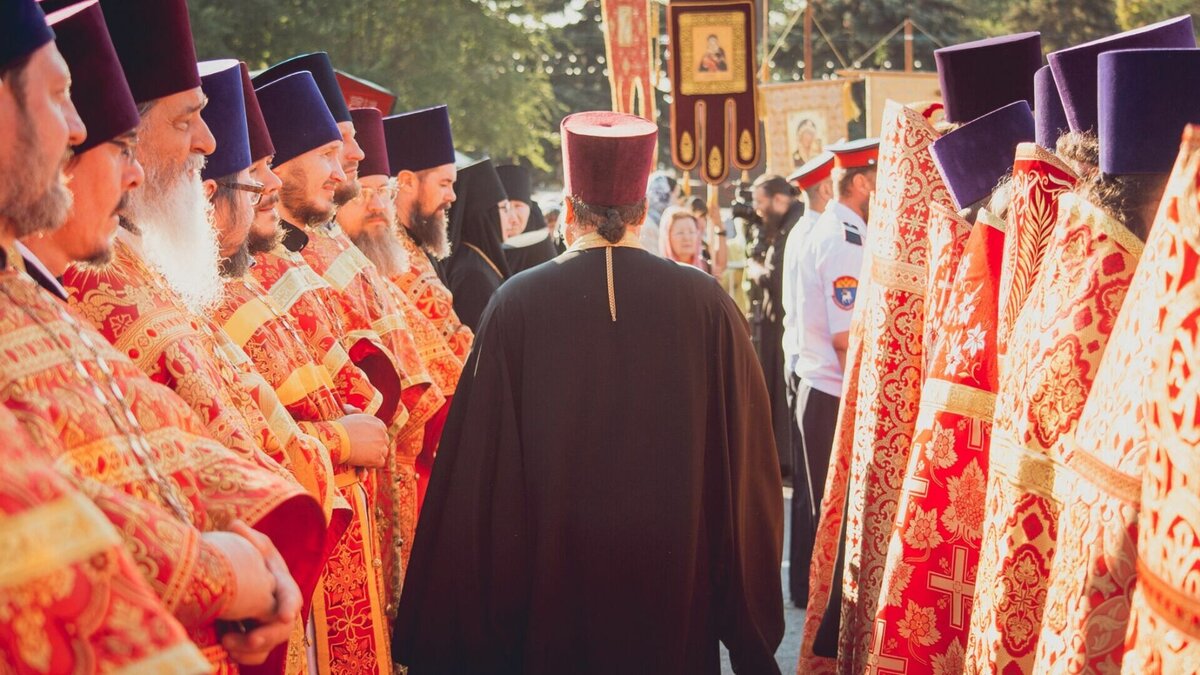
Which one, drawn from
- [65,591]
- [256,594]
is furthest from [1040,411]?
[65,591]

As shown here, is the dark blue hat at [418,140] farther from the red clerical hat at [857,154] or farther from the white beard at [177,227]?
the white beard at [177,227]

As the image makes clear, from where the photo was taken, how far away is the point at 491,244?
311 inches

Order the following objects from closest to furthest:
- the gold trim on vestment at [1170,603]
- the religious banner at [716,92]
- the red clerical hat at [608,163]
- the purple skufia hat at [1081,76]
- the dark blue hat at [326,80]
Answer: the gold trim on vestment at [1170,603] < the purple skufia hat at [1081,76] < the red clerical hat at [608,163] < the dark blue hat at [326,80] < the religious banner at [716,92]

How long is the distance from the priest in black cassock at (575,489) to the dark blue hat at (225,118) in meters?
0.93

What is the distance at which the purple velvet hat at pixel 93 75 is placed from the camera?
8.52ft

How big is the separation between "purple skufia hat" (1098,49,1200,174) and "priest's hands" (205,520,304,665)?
5.54ft

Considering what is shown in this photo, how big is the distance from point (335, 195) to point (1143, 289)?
405 cm

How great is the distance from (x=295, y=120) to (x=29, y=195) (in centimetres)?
299

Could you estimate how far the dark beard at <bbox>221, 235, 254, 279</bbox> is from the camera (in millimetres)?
4039

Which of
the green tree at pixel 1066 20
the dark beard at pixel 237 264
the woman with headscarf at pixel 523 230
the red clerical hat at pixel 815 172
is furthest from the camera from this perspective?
the green tree at pixel 1066 20

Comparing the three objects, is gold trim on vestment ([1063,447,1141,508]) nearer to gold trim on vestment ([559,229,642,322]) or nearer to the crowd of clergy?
the crowd of clergy

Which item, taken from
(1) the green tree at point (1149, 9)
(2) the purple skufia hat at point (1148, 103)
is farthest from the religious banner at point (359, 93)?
(1) the green tree at point (1149, 9)

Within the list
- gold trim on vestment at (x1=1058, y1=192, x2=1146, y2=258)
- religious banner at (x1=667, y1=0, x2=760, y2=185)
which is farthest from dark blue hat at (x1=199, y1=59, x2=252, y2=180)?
religious banner at (x1=667, y1=0, x2=760, y2=185)

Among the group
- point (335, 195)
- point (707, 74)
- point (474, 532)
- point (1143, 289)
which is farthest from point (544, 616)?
point (707, 74)
